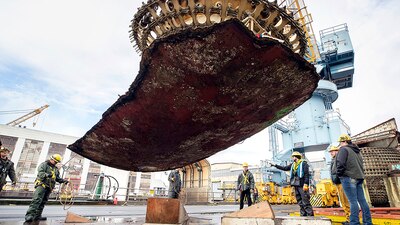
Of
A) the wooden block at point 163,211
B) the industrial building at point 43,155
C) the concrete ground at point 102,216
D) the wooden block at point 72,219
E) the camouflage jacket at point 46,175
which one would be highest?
the industrial building at point 43,155

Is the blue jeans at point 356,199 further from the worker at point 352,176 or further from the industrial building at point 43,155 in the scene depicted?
the industrial building at point 43,155

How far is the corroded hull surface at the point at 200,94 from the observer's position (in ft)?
6.03

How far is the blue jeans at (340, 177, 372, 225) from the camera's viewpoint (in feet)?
13.0

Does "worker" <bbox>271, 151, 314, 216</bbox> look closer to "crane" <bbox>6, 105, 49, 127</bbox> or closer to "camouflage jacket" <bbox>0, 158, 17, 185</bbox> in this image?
"camouflage jacket" <bbox>0, 158, 17, 185</bbox>

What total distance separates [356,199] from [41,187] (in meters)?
6.83

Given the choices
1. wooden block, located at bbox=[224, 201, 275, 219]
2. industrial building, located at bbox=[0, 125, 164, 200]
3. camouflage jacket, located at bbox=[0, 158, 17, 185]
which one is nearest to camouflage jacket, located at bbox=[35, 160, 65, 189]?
camouflage jacket, located at bbox=[0, 158, 17, 185]

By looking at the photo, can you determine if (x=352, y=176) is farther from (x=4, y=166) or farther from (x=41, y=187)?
(x=4, y=166)

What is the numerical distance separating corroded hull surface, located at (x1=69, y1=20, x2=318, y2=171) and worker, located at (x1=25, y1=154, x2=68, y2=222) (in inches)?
141

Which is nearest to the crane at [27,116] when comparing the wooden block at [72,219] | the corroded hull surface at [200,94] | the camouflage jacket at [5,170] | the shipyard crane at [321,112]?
the shipyard crane at [321,112]

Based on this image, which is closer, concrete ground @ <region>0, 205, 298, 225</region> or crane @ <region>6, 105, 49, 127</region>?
concrete ground @ <region>0, 205, 298, 225</region>

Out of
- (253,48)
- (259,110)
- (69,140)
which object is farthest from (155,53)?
(69,140)

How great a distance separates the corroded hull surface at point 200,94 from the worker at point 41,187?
11.8 ft

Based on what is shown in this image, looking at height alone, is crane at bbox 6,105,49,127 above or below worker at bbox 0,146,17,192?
above

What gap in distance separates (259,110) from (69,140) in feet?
181
